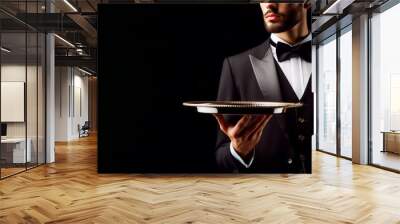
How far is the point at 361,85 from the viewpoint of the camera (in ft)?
25.6

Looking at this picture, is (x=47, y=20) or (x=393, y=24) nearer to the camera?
(x=393, y=24)

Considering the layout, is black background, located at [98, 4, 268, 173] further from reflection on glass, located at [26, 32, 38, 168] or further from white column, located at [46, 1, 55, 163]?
white column, located at [46, 1, 55, 163]

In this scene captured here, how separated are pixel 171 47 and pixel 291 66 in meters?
2.05

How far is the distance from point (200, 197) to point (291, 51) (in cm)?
303

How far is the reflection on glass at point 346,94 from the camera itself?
8.66m

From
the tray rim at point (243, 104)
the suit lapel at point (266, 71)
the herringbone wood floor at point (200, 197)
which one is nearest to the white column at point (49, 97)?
the herringbone wood floor at point (200, 197)

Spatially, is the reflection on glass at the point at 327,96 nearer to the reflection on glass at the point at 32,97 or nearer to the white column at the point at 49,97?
the white column at the point at 49,97

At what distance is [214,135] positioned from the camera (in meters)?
6.44

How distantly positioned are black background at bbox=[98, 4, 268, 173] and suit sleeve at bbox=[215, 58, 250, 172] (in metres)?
0.10

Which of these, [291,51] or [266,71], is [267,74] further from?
[291,51]

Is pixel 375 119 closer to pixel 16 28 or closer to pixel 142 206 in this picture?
pixel 142 206

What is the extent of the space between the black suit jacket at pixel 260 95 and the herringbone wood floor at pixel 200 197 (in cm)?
22

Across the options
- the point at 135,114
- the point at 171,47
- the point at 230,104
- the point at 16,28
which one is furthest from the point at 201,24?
the point at 16,28

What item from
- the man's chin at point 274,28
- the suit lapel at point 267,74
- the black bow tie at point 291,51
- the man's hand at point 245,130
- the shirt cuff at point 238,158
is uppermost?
the man's chin at point 274,28
